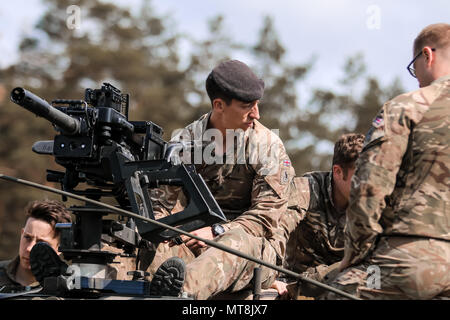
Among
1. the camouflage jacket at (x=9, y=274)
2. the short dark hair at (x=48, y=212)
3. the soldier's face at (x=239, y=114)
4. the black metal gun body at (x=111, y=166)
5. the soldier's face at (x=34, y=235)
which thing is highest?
the soldier's face at (x=239, y=114)

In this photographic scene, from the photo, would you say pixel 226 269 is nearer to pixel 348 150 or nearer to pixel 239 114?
pixel 239 114

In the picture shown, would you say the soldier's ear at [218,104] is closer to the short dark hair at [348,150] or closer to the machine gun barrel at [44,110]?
the short dark hair at [348,150]

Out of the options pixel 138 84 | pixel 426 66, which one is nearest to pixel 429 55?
pixel 426 66

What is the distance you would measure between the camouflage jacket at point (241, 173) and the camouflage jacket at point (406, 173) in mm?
1819

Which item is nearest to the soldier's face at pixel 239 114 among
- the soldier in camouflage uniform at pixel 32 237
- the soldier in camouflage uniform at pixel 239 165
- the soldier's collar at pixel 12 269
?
the soldier in camouflage uniform at pixel 239 165

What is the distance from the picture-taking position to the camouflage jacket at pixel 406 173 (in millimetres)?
3957

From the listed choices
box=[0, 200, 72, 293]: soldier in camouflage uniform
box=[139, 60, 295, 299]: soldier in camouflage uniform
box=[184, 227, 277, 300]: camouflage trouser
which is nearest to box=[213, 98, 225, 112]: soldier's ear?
box=[139, 60, 295, 299]: soldier in camouflage uniform

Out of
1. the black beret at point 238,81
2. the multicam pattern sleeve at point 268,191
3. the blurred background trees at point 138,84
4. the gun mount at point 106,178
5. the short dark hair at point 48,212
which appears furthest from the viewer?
the blurred background trees at point 138,84

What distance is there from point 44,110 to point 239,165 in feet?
7.56

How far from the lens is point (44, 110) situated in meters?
4.13

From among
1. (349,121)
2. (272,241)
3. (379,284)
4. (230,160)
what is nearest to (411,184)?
(379,284)

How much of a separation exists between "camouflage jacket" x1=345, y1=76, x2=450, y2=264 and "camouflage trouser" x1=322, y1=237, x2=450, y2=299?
0.19 feet
